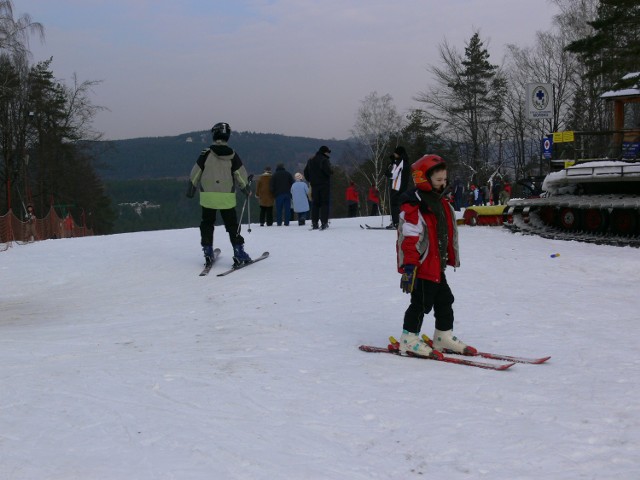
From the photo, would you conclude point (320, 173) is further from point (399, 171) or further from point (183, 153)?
point (183, 153)

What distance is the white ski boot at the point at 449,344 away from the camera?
5723 mm

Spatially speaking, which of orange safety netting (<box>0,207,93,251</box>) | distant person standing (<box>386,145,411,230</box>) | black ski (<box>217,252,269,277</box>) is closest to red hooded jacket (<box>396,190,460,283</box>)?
black ski (<box>217,252,269,277</box>)

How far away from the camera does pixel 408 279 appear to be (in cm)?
544

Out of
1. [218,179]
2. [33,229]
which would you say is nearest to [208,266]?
[218,179]

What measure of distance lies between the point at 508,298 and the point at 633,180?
687 centimetres

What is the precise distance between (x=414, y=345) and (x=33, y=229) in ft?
61.8

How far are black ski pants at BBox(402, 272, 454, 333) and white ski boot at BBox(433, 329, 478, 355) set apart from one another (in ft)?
0.18

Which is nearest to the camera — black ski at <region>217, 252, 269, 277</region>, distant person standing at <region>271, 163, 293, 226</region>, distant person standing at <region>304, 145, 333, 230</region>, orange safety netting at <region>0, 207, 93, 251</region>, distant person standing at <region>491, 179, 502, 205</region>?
black ski at <region>217, 252, 269, 277</region>

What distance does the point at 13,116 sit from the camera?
39406 millimetres

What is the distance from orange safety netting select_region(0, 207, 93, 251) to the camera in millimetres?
18812

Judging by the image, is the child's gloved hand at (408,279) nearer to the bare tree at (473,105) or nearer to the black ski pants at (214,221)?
the black ski pants at (214,221)

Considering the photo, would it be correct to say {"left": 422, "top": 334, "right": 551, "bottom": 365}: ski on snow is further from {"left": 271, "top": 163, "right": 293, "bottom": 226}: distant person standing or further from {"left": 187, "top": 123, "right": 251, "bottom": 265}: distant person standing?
{"left": 271, "top": 163, "right": 293, "bottom": 226}: distant person standing

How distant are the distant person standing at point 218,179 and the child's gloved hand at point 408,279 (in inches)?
219

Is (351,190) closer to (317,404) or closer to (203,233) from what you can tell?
(203,233)
